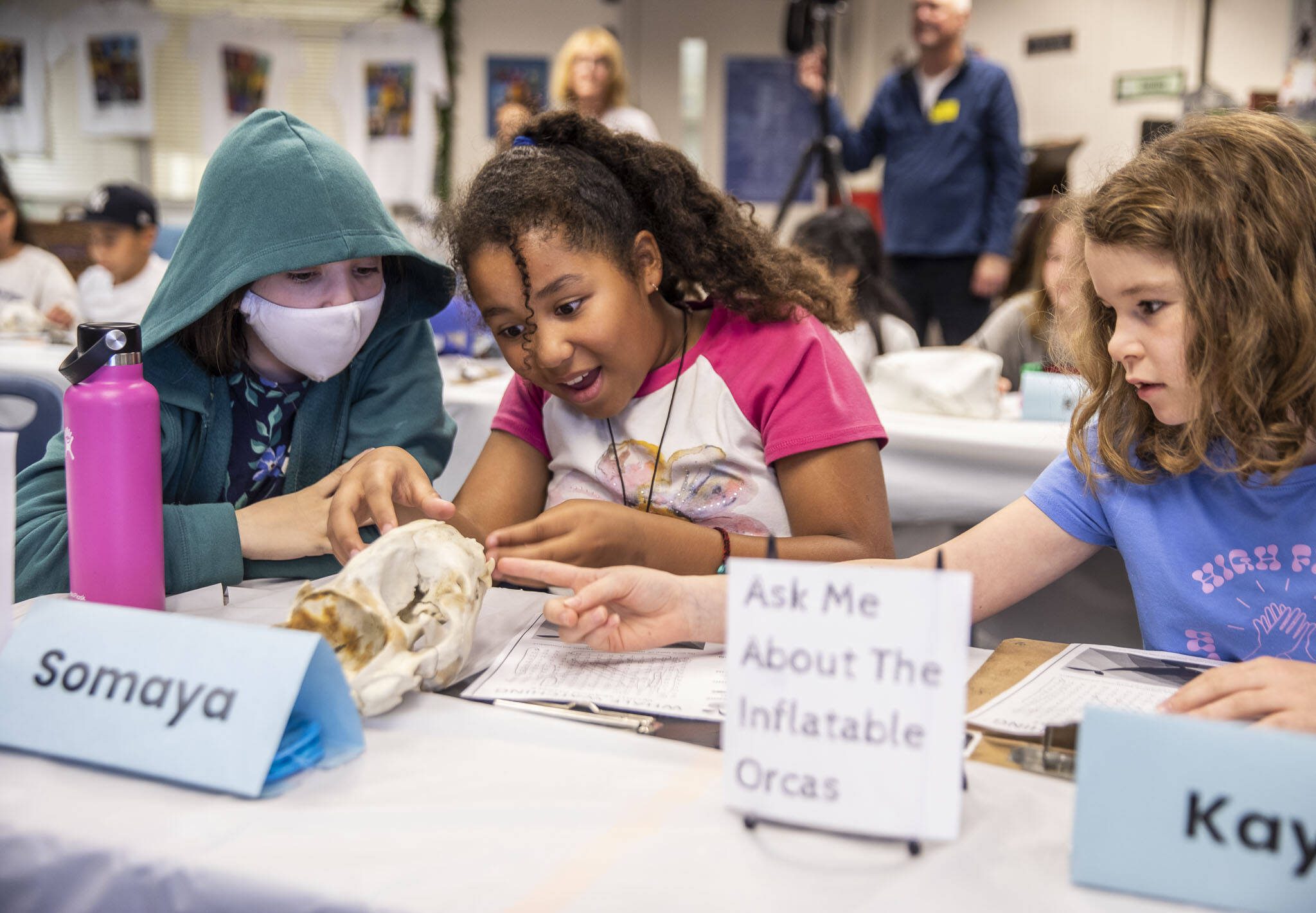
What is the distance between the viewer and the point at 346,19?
5621 mm

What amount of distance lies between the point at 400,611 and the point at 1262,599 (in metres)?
0.77

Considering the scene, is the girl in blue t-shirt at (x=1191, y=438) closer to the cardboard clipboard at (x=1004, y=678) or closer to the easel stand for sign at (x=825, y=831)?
the cardboard clipboard at (x=1004, y=678)

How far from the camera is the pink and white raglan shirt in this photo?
3.88 ft

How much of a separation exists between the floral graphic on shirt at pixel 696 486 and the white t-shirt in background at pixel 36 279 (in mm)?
3621

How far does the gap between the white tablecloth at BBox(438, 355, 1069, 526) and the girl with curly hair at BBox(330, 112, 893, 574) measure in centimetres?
56

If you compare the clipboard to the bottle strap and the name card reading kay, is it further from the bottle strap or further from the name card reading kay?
the bottle strap

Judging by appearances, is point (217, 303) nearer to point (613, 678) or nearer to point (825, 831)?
point (613, 678)

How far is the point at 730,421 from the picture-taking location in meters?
1.22

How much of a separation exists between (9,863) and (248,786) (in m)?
0.13

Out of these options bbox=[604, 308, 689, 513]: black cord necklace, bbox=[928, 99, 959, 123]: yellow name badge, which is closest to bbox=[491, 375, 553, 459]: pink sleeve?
bbox=[604, 308, 689, 513]: black cord necklace

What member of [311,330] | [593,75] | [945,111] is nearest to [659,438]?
[311,330]

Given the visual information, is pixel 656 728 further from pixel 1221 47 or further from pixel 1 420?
pixel 1221 47

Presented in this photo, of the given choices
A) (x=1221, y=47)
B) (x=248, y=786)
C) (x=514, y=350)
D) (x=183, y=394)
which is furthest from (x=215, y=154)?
(x=1221, y=47)

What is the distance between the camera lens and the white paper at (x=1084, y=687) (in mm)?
727
